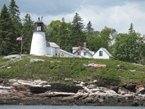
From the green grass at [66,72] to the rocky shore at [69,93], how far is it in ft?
3.61

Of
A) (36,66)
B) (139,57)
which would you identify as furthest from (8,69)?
(139,57)

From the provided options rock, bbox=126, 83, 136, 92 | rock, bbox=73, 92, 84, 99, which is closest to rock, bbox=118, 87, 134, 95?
rock, bbox=126, 83, 136, 92

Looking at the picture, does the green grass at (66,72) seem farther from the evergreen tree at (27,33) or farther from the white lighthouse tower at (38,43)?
the evergreen tree at (27,33)

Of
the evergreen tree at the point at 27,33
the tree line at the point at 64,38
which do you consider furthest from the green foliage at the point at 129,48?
the evergreen tree at the point at 27,33

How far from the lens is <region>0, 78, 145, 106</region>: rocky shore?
23.1 metres

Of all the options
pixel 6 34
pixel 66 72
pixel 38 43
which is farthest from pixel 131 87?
pixel 6 34

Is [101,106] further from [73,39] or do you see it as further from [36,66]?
[73,39]

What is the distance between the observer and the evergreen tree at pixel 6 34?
41.9m

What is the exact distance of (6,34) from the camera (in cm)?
4278

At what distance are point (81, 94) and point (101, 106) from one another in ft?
9.50

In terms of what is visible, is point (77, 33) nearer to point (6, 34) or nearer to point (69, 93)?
point (6, 34)

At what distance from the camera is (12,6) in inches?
2189

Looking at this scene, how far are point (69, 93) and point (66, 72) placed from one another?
15.7ft

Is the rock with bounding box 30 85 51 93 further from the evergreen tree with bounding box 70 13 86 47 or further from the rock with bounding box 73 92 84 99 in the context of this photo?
the evergreen tree with bounding box 70 13 86 47
